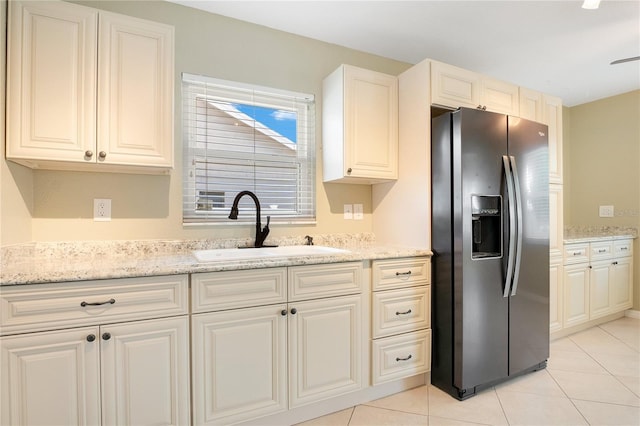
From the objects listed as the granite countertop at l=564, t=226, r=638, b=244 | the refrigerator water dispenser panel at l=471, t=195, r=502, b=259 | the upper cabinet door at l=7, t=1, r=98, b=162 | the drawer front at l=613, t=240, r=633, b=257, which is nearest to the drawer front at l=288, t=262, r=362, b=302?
the refrigerator water dispenser panel at l=471, t=195, r=502, b=259

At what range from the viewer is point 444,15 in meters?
2.18

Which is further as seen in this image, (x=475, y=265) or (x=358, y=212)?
(x=358, y=212)

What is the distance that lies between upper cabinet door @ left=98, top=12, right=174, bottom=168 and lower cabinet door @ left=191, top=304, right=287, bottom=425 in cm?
90

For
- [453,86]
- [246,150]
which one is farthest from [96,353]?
[453,86]

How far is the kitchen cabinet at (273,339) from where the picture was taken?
5.04 ft

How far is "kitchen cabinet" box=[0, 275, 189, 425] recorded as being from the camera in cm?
125

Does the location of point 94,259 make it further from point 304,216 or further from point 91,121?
point 304,216

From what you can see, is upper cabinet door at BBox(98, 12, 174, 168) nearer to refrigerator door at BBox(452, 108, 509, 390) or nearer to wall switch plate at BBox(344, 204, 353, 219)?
wall switch plate at BBox(344, 204, 353, 219)

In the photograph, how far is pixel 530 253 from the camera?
221 cm

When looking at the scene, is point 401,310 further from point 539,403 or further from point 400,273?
point 539,403

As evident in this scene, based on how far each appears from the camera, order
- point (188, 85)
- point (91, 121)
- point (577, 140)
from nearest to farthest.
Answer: point (91, 121) → point (188, 85) → point (577, 140)

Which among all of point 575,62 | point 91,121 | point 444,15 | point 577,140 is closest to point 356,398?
point 91,121

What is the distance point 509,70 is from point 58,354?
3761mm

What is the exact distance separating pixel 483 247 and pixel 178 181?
197cm
